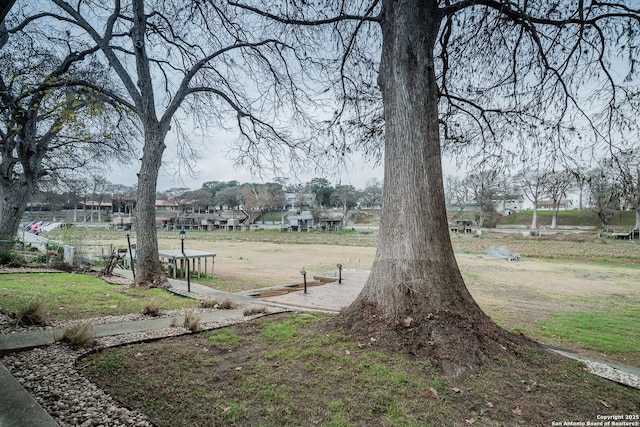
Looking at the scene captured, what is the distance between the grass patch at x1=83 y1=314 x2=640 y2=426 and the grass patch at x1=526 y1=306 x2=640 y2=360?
4.56 meters

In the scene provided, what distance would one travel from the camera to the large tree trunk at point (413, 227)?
3930 mm

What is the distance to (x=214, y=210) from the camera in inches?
3691

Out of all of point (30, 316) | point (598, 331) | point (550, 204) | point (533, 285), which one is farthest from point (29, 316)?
point (550, 204)

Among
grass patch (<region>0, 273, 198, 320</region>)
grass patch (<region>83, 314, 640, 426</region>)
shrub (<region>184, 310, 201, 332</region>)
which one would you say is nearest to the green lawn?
grass patch (<region>83, 314, 640, 426</region>)

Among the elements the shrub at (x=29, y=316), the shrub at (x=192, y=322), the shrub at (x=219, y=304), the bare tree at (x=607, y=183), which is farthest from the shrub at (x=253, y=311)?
the bare tree at (x=607, y=183)

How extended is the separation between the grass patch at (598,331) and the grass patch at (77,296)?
8.49 meters

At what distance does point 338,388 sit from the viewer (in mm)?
3152

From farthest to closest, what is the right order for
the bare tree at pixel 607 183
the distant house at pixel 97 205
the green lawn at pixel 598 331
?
the distant house at pixel 97 205 → the green lawn at pixel 598 331 → the bare tree at pixel 607 183

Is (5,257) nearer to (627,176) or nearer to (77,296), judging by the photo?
(77,296)

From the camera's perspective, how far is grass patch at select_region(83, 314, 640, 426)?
276 cm

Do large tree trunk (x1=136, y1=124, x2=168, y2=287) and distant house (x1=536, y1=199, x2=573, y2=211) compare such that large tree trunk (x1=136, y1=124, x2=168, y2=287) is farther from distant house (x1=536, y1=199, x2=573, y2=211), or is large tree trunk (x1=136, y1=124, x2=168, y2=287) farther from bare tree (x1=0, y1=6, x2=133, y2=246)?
distant house (x1=536, y1=199, x2=573, y2=211)

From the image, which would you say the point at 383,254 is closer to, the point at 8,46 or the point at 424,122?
the point at 424,122

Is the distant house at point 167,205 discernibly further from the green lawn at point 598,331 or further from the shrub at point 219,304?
the green lawn at point 598,331

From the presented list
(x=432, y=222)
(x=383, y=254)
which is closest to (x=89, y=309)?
(x=383, y=254)
